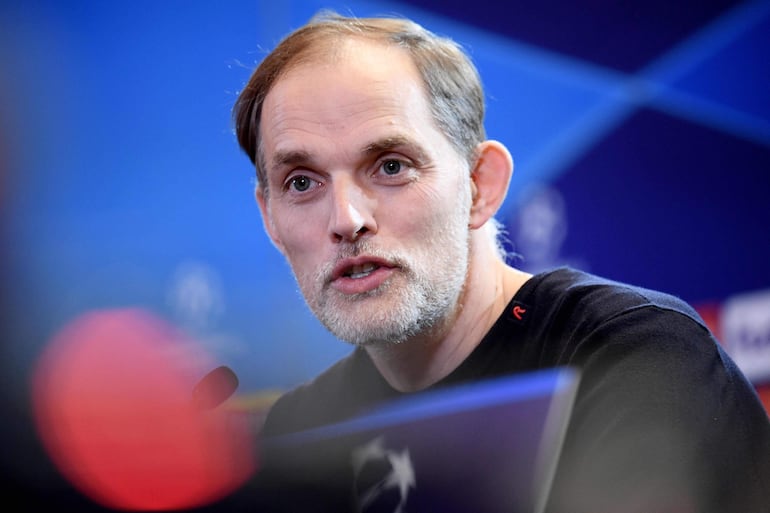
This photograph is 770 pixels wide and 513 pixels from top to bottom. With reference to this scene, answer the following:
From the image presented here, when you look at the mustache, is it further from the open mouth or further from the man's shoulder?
the man's shoulder

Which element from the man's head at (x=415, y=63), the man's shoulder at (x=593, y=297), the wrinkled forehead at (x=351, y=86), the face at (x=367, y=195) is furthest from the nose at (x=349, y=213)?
the man's shoulder at (x=593, y=297)

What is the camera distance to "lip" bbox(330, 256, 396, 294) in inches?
52.8

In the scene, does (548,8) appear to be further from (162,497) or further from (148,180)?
(162,497)

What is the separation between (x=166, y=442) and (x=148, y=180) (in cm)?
139

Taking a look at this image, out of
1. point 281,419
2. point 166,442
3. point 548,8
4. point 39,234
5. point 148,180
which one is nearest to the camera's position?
point 166,442

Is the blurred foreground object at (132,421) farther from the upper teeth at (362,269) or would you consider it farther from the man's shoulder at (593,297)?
the man's shoulder at (593,297)

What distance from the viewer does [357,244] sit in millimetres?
1330

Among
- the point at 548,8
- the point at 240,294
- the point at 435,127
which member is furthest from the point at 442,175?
the point at 548,8

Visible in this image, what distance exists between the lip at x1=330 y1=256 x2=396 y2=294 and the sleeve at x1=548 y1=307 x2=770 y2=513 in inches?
11.7

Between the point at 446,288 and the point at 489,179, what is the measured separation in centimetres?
23

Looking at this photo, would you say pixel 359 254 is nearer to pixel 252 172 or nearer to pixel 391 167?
pixel 391 167

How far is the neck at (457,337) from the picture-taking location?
1.54 m

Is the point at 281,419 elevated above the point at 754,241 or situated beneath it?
situated beneath

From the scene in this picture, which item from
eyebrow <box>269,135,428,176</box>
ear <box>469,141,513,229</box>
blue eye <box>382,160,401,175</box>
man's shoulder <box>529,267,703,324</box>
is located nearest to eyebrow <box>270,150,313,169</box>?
eyebrow <box>269,135,428,176</box>
